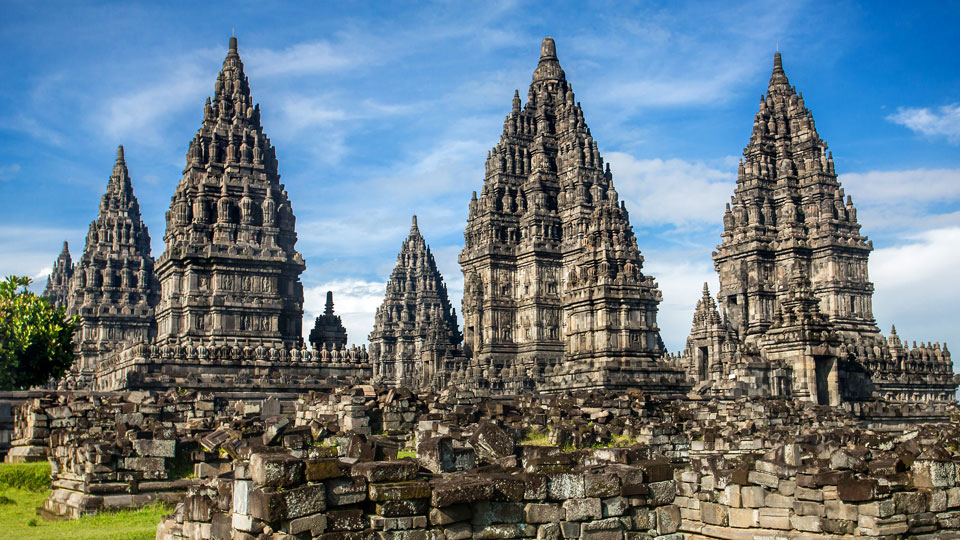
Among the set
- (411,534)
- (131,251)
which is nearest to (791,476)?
(411,534)

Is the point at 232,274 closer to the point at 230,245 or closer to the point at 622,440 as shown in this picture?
the point at 230,245

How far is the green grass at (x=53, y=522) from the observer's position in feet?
45.2

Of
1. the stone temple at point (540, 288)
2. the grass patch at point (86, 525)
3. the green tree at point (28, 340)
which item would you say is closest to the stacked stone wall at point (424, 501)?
the grass patch at point (86, 525)

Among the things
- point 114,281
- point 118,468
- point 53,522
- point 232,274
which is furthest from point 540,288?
point 53,522

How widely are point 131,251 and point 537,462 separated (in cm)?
6902

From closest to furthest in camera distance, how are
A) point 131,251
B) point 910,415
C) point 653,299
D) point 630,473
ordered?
point 630,473 → point 910,415 → point 653,299 → point 131,251

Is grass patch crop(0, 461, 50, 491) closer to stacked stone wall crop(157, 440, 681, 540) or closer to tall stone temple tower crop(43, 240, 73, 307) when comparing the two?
stacked stone wall crop(157, 440, 681, 540)

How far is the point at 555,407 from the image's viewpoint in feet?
98.4

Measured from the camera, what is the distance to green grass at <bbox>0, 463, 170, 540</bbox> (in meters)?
13.8

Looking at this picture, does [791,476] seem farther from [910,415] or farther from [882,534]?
[910,415]

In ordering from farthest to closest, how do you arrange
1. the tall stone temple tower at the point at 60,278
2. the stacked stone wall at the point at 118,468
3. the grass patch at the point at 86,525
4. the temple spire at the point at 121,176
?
the tall stone temple tower at the point at 60,278 < the temple spire at the point at 121,176 < the stacked stone wall at the point at 118,468 < the grass patch at the point at 86,525

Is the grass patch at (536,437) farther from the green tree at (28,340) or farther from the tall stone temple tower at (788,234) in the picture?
the tall stone temple tower at (788,234)

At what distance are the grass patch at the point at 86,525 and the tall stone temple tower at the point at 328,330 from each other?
38.6 m

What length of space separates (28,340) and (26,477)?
20.5 metres
